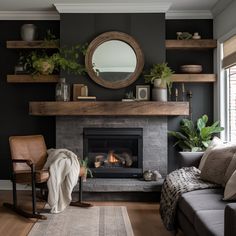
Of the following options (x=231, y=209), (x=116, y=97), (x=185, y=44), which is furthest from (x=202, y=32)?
(x=231, y=209)

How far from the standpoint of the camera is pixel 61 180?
4.74m

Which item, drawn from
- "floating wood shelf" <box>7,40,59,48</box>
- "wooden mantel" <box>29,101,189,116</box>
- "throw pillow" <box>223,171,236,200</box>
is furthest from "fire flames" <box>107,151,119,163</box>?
"throw pillow" <box>223,171,236,200</box>

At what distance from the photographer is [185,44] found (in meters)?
5.81

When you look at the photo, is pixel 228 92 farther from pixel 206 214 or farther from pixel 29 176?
pixel 206 214

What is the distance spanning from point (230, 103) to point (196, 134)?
64cm

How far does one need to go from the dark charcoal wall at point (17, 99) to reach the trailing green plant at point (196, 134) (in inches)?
73.5

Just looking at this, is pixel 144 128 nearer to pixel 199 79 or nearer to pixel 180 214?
pixel 199 79

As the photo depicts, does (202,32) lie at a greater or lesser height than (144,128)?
greater

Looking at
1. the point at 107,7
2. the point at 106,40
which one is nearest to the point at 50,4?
the point at 107,7

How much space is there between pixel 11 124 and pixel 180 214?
3.39m

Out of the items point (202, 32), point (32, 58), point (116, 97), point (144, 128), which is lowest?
point (144, 128)

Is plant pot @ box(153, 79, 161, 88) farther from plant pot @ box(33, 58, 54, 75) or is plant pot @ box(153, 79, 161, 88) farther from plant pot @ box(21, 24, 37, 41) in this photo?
plant pot @ box(21, 24, 37, 41)

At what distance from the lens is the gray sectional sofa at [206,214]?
2.22m

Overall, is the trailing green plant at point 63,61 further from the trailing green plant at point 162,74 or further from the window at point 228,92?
the window at point 228,92
